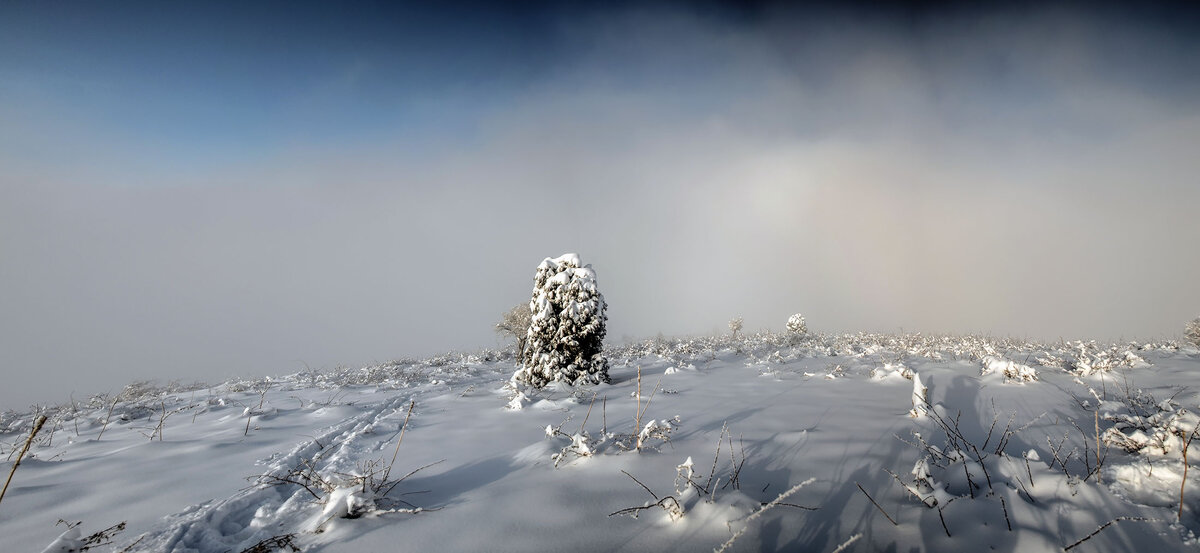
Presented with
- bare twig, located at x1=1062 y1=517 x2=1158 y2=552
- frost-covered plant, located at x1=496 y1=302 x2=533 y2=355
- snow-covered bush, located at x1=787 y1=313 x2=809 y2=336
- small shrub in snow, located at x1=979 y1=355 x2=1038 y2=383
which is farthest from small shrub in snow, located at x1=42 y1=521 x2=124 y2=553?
snow-covered bush, located at x1=787 y1=313 x2=809 y2=336

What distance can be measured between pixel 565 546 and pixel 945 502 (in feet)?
7.57

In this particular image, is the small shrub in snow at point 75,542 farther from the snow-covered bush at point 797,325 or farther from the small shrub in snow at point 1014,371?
the snow-covered bush at point 797,325

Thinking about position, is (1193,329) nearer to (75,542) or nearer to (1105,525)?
(1105,525)

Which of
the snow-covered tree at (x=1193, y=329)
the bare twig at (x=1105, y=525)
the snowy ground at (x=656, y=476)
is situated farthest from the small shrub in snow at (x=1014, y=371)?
the snow-covered tree at (x=1193, y=329)

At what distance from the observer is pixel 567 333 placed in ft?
28.8

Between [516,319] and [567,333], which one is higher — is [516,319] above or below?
below

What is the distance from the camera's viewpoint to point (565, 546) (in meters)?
2.36

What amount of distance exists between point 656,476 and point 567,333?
5.64m

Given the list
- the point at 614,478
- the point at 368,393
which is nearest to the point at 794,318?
the point at 368,393

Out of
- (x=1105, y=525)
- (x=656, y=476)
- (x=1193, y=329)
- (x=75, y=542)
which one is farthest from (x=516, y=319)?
(x=1193, y=329)

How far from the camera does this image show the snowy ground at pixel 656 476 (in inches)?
94.7

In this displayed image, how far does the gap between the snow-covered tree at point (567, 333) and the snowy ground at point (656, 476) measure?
193 cm

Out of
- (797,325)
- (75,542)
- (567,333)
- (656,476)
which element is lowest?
(797,325)

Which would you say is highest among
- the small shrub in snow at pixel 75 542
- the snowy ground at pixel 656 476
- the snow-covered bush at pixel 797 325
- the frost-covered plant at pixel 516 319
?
the small shrub in snow at pixel 75 542
